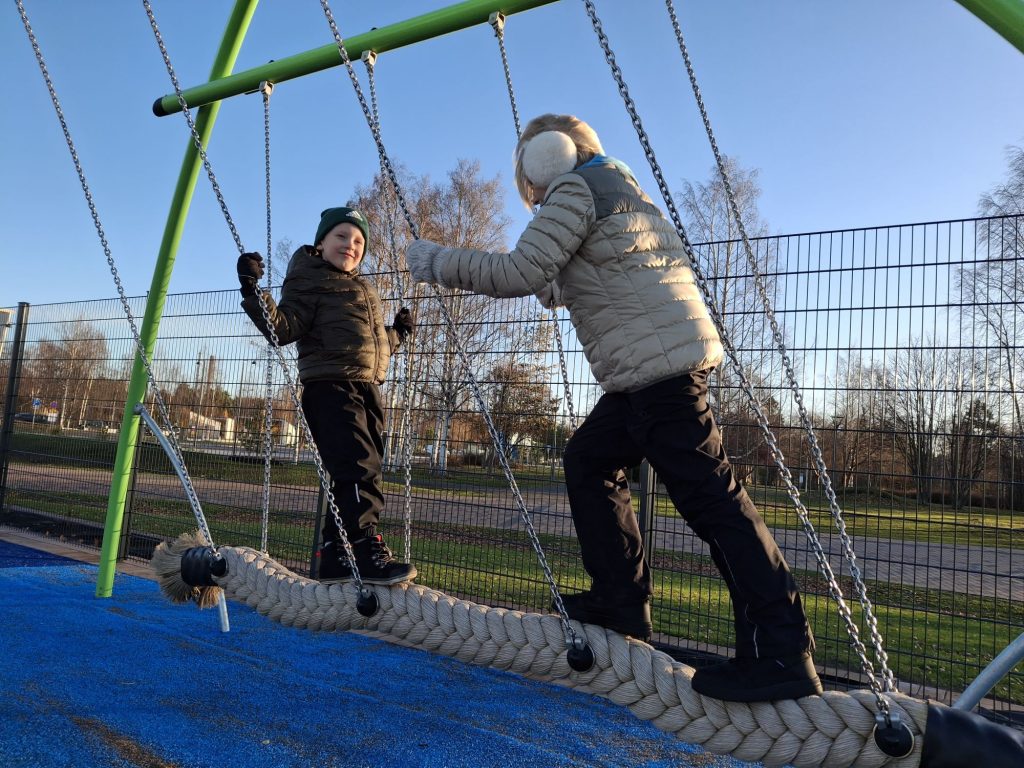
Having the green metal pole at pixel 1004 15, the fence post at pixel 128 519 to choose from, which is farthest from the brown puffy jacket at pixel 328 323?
the fence post at pixel 128 519

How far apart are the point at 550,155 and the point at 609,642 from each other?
131cm

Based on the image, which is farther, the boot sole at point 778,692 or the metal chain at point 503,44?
the metal chain at point 503,44

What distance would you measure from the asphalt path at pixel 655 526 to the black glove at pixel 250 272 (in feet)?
6.90

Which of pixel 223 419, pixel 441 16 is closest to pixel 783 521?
pixel 441 16

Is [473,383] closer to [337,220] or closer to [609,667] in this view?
[609,667]

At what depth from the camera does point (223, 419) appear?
5.94m

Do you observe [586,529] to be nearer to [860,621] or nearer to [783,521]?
[783,521]

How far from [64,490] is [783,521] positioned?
6.70 m

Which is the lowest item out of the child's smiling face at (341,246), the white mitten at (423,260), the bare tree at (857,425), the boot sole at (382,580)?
the boot sole at (382,580)

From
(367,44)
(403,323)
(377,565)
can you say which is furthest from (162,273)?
(377,565)

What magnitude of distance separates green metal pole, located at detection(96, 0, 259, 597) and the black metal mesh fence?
105 cm

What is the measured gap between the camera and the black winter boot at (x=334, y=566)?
2.46 m

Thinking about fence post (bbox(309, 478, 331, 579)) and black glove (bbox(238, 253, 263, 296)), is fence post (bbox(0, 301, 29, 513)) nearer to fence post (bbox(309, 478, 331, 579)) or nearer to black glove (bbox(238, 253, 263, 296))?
fence post (bbox(309, 478, 331, 579))

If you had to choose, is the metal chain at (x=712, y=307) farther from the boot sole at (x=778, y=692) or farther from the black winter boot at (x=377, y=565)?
the black winter boot at (x=377, y=565)
